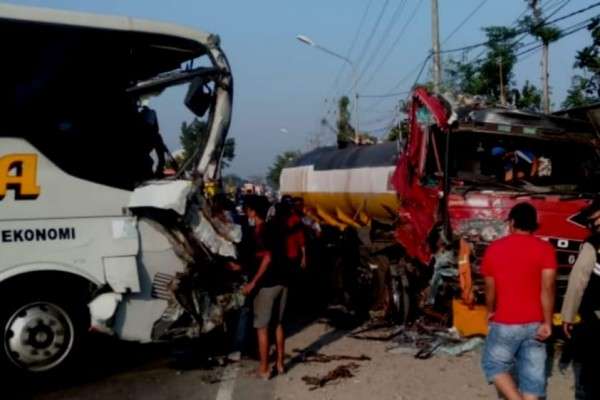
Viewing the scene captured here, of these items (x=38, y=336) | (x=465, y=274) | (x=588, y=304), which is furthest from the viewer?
(x=465, y=274)

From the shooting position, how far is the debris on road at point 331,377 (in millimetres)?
7036

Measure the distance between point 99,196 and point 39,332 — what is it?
1354 mm

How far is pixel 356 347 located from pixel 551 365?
2152mm

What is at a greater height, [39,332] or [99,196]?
[99,196]

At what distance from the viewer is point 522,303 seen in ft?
16.5

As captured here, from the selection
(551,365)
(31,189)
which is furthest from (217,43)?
(551,365)

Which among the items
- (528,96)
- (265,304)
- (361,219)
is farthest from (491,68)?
(265,304)

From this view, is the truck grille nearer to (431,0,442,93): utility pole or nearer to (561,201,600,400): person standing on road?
(561,201,600,400): person standing on road

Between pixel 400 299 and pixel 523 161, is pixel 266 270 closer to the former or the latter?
pixel 400 299

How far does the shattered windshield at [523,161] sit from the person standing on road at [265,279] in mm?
2553

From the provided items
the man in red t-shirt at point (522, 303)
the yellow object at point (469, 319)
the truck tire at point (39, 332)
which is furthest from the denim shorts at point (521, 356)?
the truck tire at point (39, 332)

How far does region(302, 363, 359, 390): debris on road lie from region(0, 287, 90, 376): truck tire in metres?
2.21

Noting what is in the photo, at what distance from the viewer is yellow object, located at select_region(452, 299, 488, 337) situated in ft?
26.8

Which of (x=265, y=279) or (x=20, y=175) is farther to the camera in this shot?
(x=265, y=279)
